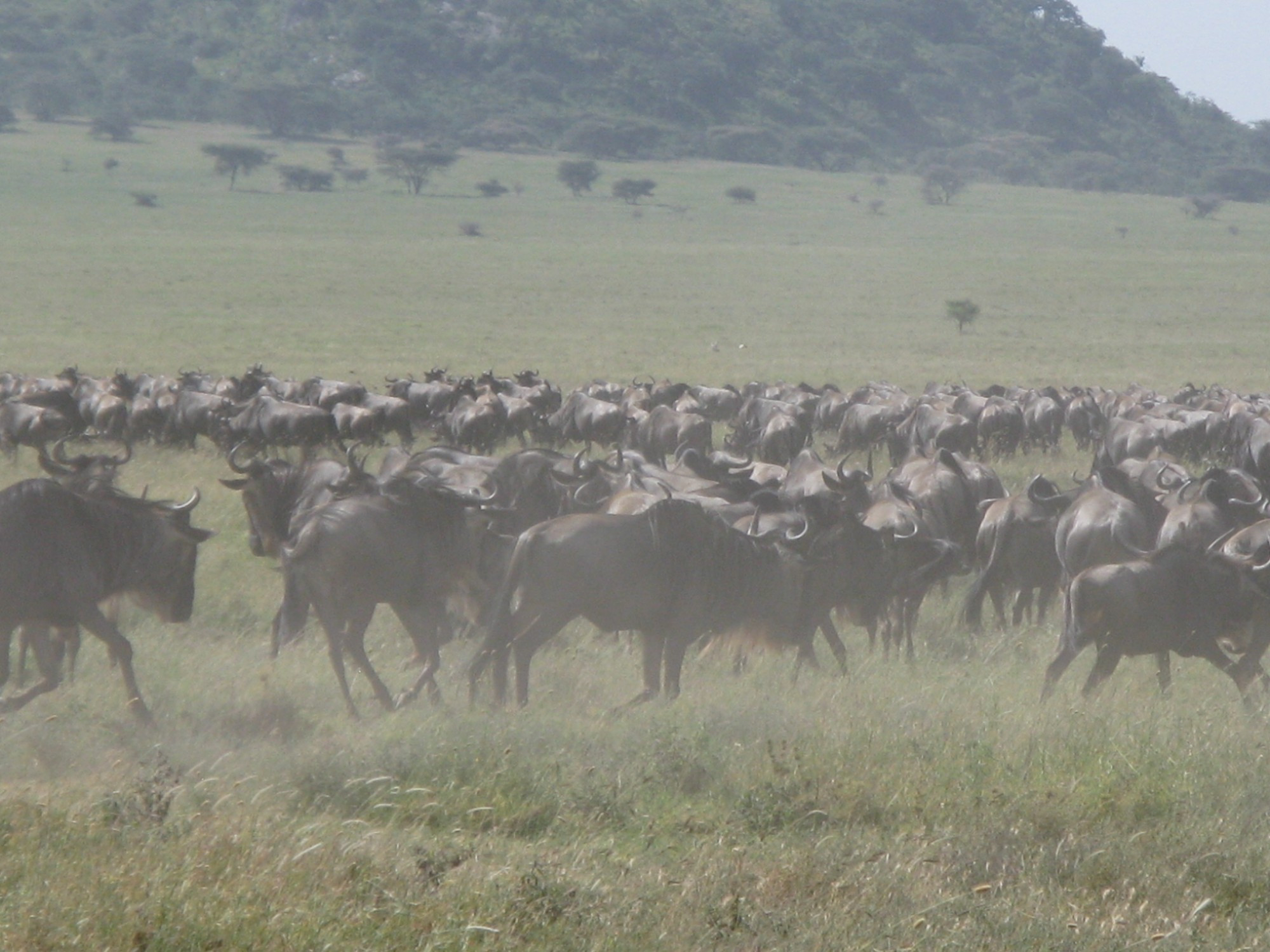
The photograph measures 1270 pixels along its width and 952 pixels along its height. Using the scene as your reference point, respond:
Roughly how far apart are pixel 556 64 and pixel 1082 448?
107096 mm

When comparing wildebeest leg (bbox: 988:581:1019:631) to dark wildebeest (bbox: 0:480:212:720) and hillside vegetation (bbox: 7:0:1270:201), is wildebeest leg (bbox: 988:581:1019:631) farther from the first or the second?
hillside vegetation (bbox: 7:0:1270:201)

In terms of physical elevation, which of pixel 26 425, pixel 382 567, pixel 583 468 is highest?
pixel 583 468

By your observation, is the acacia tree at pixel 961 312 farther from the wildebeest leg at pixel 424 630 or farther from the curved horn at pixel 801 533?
the wildebeest leg at pixel 424 630

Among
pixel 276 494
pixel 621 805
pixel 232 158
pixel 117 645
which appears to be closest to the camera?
pixel 621 805

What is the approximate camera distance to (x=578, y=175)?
3551 inches

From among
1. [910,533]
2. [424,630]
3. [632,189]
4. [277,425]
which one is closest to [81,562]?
[424,630]

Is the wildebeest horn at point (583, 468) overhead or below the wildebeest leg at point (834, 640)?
overhead

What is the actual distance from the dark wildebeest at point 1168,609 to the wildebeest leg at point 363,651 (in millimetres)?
3389

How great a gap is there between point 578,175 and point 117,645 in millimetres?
85028

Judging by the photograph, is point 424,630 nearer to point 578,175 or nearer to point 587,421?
point 587,421

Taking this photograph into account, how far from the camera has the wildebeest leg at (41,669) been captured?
683cm

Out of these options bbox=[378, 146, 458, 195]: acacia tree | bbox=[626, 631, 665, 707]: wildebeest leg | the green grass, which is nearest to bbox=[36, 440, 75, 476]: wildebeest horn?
bbox=[626, 631, 665, 707]: wildebeest leg

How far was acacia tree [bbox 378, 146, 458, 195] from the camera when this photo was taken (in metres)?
88.4

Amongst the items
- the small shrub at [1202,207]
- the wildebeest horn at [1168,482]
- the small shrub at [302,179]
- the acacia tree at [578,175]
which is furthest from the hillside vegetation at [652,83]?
the wildebeest horn at [1168,482]
